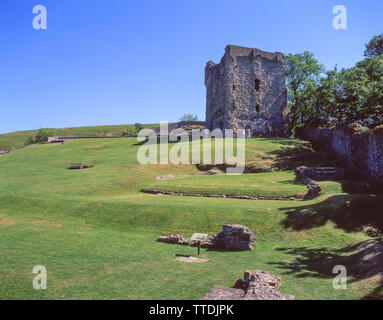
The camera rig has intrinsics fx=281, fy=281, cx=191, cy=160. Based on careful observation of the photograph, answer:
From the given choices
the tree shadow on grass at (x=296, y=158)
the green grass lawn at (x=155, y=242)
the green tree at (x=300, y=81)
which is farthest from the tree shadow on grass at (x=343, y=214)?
the green tree at (x=300, y=81)

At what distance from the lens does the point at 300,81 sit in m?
58.8

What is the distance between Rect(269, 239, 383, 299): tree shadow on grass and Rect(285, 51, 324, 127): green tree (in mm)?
48663

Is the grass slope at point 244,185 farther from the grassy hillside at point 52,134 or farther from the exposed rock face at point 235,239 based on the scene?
the grassy hillside at point 52,134

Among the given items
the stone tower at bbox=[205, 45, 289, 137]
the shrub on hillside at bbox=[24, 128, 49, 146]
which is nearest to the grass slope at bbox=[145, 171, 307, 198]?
the stone tower at bbox=[205, 45, 289, 137]

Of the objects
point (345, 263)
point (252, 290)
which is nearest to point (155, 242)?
point (252, 290)

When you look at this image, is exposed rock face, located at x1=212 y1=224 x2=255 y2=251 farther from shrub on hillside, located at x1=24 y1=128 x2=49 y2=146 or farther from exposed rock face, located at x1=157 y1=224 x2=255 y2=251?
shrub on hillside, located at x1=24 y1=128 x2=49 y2=146

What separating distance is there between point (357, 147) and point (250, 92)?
87.8 ft

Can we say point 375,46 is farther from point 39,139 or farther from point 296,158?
point 39,139

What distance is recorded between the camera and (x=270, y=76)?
5184cm

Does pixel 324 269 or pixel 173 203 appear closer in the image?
pixel 324 269

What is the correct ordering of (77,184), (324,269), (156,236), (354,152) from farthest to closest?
(354,152) < (77,184) < (156,236) < (324,269)

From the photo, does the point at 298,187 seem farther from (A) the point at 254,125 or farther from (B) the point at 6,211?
(A) the point at 254,125
